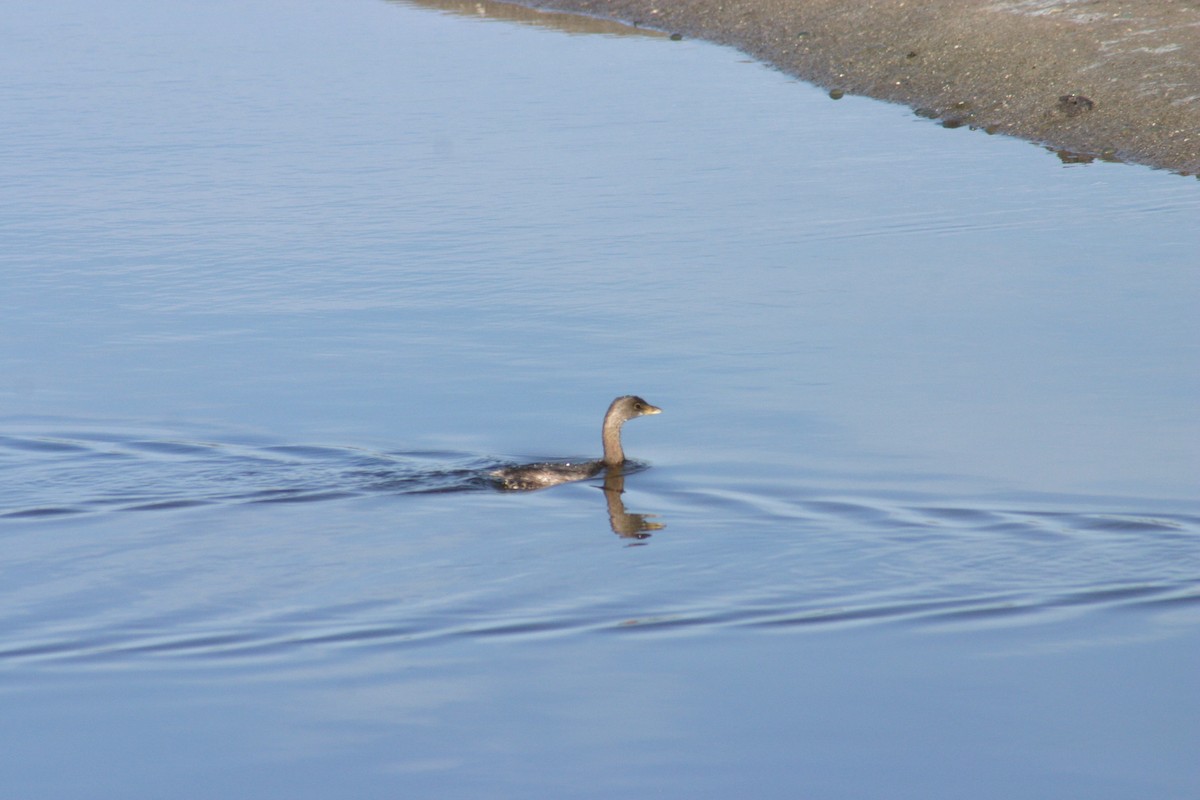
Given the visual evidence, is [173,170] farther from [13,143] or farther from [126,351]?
[126,351]

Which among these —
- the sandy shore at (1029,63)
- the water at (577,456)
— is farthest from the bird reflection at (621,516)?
the sandy shore at (1029,63)

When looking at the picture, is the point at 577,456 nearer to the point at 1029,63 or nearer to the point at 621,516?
the point at 621,516

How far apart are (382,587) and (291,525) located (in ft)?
4.90

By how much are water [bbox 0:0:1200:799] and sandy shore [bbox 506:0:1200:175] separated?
1.01 metres

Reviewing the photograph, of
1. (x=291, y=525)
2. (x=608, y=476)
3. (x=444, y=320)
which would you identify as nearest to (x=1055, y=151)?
(x=444, y=320)

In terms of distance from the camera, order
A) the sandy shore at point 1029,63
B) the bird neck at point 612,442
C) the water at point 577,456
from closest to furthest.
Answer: the water at point 577,456, the bird neck at point 612,442, the sandy shore at point 1029,63

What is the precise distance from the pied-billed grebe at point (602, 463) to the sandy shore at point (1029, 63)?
10.5 m

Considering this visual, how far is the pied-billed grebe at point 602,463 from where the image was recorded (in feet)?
38.9

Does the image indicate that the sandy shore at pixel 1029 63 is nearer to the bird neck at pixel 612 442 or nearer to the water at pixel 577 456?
the water at pixel 577 456

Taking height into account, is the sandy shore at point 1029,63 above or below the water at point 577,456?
above

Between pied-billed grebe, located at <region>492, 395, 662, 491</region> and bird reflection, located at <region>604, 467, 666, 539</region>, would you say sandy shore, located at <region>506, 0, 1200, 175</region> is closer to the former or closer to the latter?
pied-billed grebe, located at <region>492, 395, 662, 491</region>

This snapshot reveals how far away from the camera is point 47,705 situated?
8531 millimetres

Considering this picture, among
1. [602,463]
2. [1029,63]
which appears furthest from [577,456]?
[1029,63]

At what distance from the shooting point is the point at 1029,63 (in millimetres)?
24641
